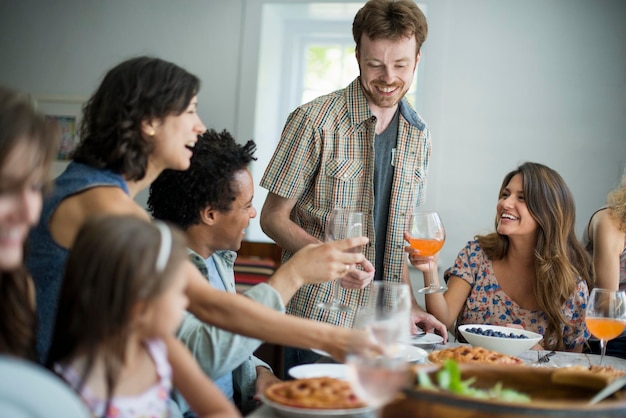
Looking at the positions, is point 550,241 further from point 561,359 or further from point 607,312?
point 607,312

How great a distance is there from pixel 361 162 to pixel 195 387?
4.90 ft

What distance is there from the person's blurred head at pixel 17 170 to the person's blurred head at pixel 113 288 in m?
0.09

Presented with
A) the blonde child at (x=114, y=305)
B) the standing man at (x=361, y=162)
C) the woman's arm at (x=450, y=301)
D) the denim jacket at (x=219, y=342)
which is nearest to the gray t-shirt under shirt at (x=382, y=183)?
the standing man at (x=361, y=162)

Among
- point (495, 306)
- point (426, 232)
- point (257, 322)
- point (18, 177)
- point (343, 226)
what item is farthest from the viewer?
point (495, 306)

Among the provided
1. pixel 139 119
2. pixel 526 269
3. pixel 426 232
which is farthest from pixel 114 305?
pixel 526 269

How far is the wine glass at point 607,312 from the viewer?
2.03 m

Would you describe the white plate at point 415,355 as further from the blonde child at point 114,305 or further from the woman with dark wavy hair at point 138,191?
the blonde child at point 114,305

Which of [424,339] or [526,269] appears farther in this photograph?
[526,269]

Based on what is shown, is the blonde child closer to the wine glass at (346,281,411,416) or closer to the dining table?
the wine glass at (346,281,411,416)

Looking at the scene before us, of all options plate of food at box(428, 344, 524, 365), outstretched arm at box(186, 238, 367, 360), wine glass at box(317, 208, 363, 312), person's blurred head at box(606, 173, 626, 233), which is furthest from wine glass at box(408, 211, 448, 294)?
person's blurred head at box(606, 173, 626, 233)

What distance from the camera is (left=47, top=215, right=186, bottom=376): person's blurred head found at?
104cm

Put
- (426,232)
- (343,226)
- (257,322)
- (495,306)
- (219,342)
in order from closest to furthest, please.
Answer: (257,322), (219,342), (343,226), (426,232), (495,306)

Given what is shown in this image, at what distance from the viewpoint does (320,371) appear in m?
1.65

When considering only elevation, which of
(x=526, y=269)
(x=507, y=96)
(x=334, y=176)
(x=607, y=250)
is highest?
(x=507, y=96)
